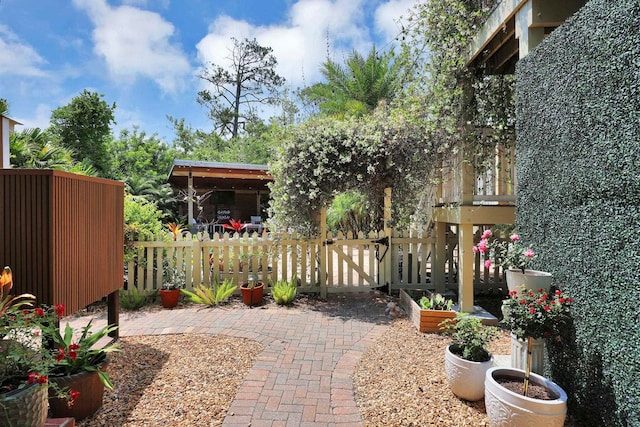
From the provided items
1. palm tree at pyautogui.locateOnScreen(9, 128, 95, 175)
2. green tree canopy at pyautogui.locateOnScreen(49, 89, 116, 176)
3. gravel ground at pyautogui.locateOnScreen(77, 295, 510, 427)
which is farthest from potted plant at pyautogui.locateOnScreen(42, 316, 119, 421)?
green tree canopy at pyautogui.locateOnScreen(49, 89, 116, 176)

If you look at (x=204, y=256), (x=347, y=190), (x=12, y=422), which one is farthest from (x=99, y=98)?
(x=12, y=422)

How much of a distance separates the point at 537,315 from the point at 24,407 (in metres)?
3.08

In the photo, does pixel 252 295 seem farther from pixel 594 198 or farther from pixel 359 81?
pixel 359 81

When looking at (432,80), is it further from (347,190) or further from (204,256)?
(204,256)

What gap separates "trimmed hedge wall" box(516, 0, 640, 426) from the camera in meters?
1.95

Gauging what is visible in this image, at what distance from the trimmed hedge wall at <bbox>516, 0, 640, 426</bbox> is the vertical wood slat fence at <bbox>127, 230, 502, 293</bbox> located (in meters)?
3.25

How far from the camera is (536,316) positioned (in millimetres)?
2391

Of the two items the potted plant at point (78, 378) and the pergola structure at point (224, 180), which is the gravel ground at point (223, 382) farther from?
the pergola structure at point (224, 180)

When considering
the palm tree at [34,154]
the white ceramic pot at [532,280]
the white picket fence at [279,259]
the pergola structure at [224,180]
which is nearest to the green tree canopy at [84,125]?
the pergola structure at [224,180]

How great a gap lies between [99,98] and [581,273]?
67.7 feet

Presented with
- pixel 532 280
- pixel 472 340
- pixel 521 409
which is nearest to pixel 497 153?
pixel 532 280

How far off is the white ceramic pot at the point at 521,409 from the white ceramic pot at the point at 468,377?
296 mm

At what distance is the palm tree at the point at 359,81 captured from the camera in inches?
563

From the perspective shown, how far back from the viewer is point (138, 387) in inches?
113
